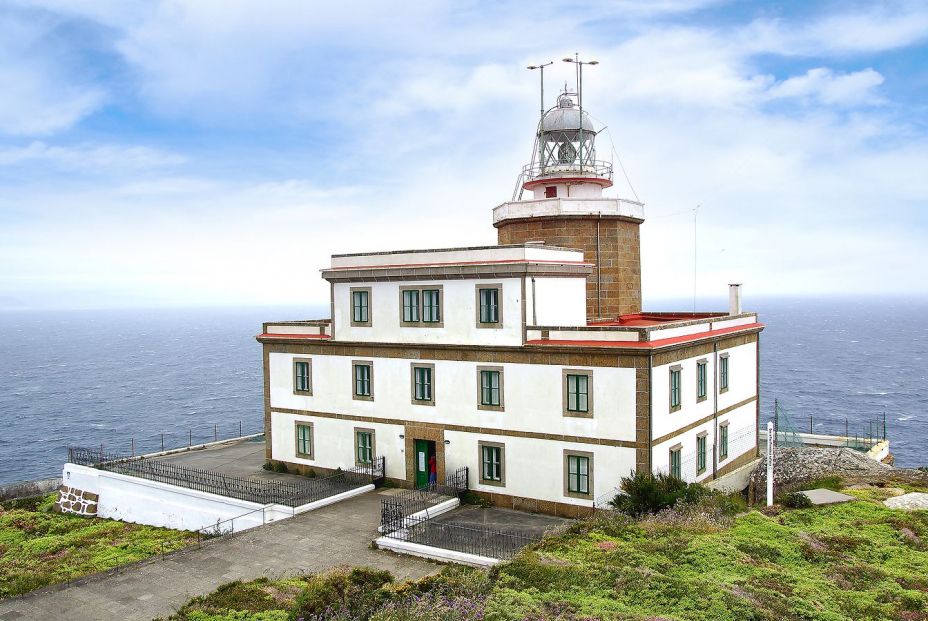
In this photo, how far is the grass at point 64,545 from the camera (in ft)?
80.8

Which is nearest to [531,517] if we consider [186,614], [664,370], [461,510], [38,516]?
[461,510]

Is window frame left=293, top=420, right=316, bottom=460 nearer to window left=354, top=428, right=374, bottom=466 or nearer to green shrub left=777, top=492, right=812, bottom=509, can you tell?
window left=354, top=428, right=374, bottom=466

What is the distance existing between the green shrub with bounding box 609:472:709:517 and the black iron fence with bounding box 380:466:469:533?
6.30 m

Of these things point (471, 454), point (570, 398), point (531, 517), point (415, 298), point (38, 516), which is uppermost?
point (415, 298)

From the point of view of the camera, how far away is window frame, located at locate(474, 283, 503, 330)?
2631 centimetres

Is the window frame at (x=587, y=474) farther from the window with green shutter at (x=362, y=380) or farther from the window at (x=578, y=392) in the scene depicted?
the window with green shutter at (x=362, y=380)

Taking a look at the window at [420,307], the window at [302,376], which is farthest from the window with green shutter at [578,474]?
the window at [302,376]

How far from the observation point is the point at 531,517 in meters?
25.1

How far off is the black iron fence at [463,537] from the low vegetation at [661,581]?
1.35 meters

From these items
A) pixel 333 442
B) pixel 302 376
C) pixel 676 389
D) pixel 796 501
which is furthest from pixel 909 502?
pixel 302 376

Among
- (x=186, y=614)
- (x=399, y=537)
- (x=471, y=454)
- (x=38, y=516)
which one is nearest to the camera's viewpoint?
(x=186, y=614)

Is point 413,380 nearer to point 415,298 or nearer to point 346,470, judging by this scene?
point 415,298

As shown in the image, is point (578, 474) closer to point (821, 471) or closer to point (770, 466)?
point (770, 466)

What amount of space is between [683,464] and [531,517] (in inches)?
224
